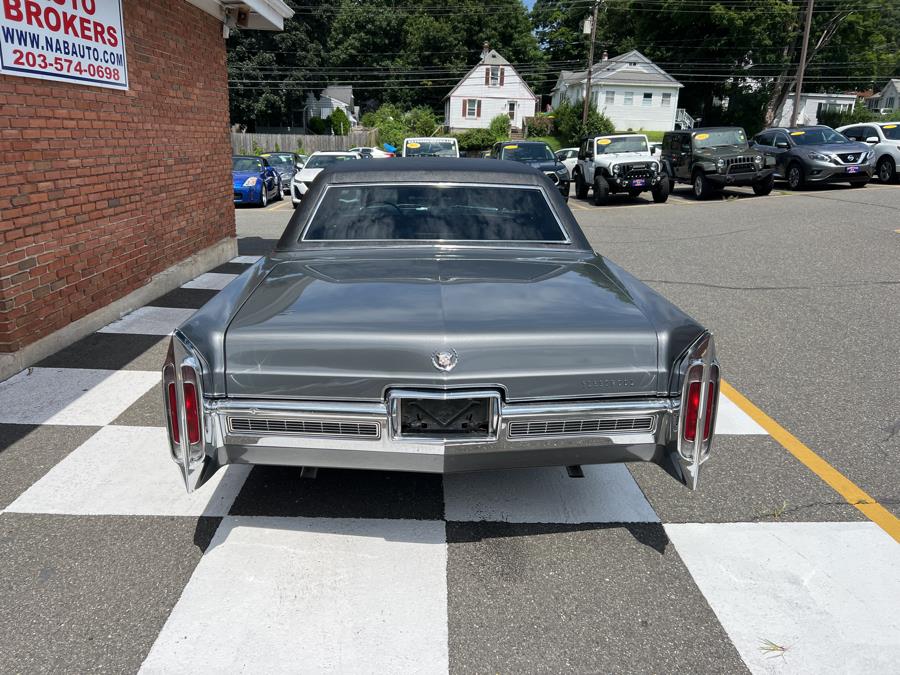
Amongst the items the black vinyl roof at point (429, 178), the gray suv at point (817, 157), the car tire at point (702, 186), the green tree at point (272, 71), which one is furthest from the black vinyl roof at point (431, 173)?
the green tree at point (272, 71)

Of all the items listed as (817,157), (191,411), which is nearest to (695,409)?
(191,411)

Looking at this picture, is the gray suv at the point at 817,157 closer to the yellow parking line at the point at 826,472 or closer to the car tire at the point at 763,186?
the car tire at the point at 763,186

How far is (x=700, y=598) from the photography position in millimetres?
2785

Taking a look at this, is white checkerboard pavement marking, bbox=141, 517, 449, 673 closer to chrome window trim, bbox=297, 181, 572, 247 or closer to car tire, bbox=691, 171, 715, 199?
chrome window trim, bbox=297, 181, 572, 247

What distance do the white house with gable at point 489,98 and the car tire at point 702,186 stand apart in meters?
43.4

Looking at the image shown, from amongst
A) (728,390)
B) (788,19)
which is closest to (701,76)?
(788,19)

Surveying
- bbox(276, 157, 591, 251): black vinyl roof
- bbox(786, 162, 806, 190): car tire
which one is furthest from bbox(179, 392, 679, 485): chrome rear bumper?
bbox(786, 162, 806, 190): car tire

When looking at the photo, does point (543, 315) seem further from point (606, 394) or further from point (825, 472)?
point (825, 472)

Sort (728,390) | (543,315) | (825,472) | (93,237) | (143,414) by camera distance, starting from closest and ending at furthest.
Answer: (543,315) < (825,472) < (143,414) < (728,390) < (93,237)

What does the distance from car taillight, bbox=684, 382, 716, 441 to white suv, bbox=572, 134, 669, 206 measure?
17347 millimetres

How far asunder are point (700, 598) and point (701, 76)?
2312 inches

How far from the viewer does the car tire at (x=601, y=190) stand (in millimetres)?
19422

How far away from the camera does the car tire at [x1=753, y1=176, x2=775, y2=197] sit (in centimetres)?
A: 1975

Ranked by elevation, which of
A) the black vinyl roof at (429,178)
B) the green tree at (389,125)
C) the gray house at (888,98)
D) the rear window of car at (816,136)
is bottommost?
the black vinyl roof at (429,178)
